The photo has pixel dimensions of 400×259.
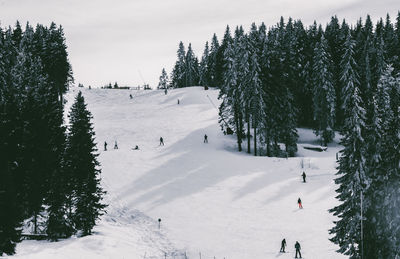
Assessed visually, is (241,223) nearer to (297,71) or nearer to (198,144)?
(198,144)

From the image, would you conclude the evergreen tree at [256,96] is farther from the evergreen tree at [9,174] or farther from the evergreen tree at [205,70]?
the evergreen tree at [205,70]

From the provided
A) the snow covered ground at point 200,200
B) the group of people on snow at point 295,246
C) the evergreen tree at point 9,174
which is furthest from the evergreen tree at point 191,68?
the group of people on snow at point 295,246

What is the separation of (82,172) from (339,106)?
47788mm

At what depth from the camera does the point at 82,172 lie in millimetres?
31875

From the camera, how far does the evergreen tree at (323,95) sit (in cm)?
6128

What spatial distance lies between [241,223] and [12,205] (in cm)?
1979

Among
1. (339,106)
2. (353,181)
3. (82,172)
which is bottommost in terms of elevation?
(82,172)

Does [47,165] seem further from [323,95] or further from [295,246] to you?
[323,95]

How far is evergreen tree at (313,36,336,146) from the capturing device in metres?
61.3

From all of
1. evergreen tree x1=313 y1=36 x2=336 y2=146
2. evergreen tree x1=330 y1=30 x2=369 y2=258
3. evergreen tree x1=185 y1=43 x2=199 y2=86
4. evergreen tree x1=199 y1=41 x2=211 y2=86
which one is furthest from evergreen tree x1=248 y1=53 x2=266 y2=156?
evergreen tree x1=185 y1=43 x2=199 y2=86

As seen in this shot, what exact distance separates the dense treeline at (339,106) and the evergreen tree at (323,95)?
0.15 meters

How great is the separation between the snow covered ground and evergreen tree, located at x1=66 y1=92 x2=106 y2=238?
175 cm

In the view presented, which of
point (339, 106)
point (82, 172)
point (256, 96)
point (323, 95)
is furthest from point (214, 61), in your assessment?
point (82, 172)

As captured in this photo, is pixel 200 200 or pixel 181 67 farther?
pixel 181 67
